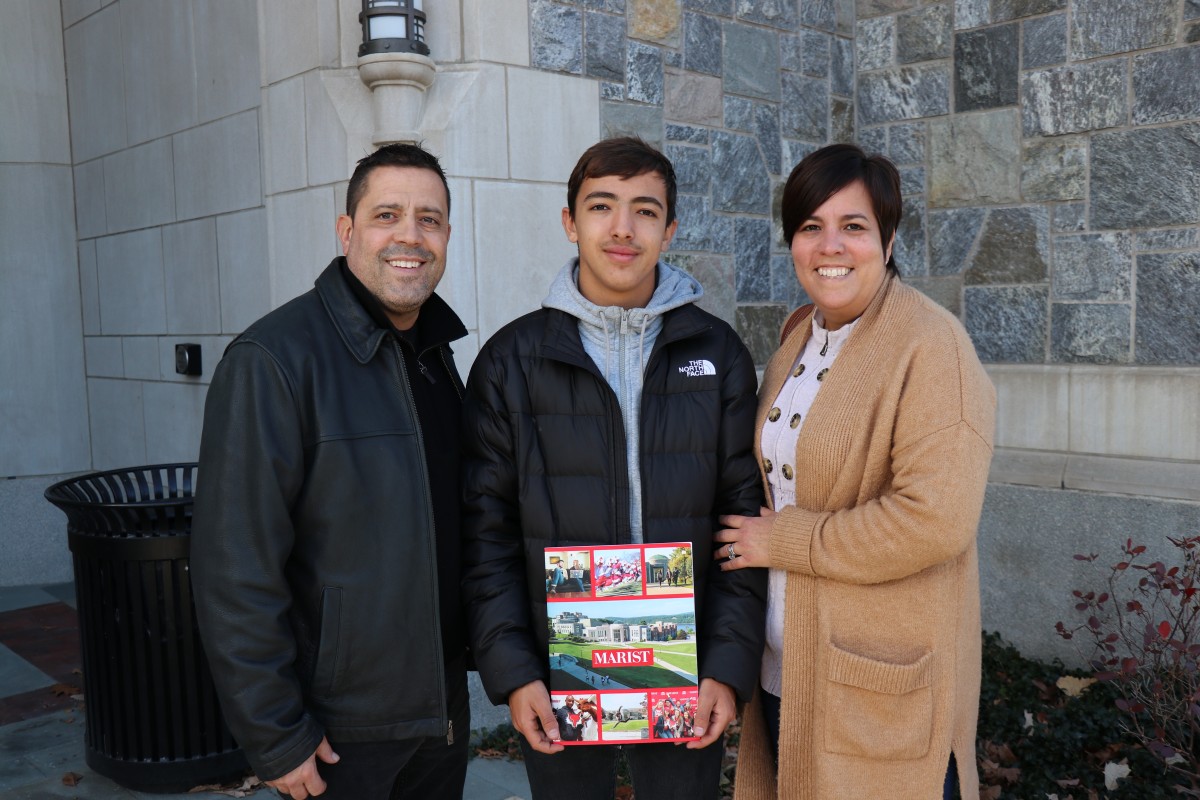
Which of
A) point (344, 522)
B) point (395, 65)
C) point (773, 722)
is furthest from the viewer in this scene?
point (395, 65)

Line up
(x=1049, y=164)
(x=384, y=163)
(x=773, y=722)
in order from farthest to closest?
(x=1049, y=164) → (x=773, y=722) → (x=384, y=163)

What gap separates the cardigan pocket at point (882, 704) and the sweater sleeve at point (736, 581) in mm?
203

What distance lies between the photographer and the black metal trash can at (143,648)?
363 cm

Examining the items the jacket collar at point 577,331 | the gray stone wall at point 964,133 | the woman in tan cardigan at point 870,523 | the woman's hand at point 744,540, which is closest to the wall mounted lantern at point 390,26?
the gray stone wall at point 964,133

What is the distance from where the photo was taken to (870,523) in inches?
85.5

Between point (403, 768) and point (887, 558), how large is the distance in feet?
4.31

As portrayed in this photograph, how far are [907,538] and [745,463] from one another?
1.46ft

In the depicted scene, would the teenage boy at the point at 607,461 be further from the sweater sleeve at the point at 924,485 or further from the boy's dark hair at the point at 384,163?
the boy's dark hair at the point at 384,163

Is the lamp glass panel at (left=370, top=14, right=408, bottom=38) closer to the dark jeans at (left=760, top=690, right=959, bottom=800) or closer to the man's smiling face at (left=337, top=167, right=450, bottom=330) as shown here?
the man's smiling face at (left=337, top=167, right=450, bottom=330)

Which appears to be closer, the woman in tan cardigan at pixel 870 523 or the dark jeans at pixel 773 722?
the woman in tan cardigan at pixel 870 523

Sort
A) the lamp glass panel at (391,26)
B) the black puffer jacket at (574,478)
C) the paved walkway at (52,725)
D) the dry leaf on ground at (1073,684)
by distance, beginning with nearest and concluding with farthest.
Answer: the black puffer jacket at (574,478), the paved walkway at (52,725), the lamp glass panel at (391,26), the dry leaf on ground at (1073,684)

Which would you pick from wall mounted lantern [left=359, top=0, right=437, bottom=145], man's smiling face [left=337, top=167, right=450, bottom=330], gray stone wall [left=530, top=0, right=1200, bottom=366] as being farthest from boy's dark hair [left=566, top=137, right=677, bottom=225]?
gray stone wall [left=530, top=0, right=1200, bottom=366]

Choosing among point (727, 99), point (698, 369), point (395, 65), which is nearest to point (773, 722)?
point (698, 369)

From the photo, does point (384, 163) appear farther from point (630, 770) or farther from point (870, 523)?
point (630, 770)
